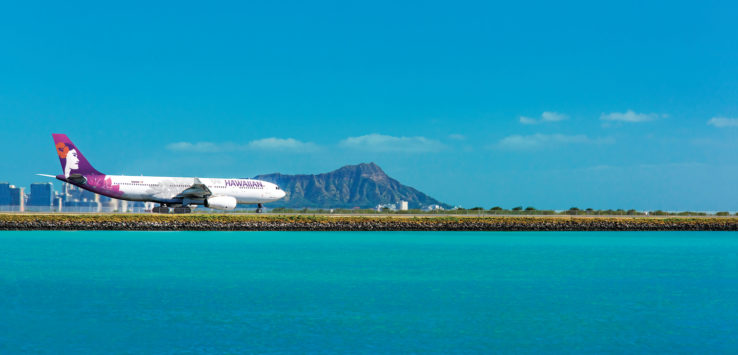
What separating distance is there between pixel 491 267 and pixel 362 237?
21.5 metres

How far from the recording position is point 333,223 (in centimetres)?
6234

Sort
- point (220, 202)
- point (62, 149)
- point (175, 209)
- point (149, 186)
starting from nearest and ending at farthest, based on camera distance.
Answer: point (149, 186)
point (62, 149)
point (175, 209)
point (220, 202)

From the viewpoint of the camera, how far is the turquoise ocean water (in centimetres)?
1836

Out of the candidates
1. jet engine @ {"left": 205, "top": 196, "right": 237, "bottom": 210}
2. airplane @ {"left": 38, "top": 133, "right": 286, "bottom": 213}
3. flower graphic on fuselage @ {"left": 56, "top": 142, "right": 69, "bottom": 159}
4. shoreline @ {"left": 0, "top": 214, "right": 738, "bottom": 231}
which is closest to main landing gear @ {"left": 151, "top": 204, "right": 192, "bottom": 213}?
airplane @ {"left": 38, "top": 133, "right": 286, "bottom": 213}

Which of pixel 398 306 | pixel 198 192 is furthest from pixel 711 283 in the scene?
pixel 198 192

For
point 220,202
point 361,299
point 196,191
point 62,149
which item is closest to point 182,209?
point 196,191

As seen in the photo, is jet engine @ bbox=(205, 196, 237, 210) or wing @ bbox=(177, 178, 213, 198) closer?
wing @ bbox=(177, 178, 213, 198)

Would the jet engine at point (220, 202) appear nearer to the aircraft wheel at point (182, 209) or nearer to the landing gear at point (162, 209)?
the aircraft wheel at point (182, 209)

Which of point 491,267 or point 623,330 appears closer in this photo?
point 623,330

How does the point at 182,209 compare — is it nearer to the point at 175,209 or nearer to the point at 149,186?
the point at 175,209

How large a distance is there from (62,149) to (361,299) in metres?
53.0

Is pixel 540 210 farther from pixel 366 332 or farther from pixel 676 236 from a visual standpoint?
pixel 366 332

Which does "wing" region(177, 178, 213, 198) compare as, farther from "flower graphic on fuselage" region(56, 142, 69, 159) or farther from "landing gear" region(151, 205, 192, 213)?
"flower graphic on fuselage" region(56, 142, 69, 159)

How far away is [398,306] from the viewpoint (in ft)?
76.7
